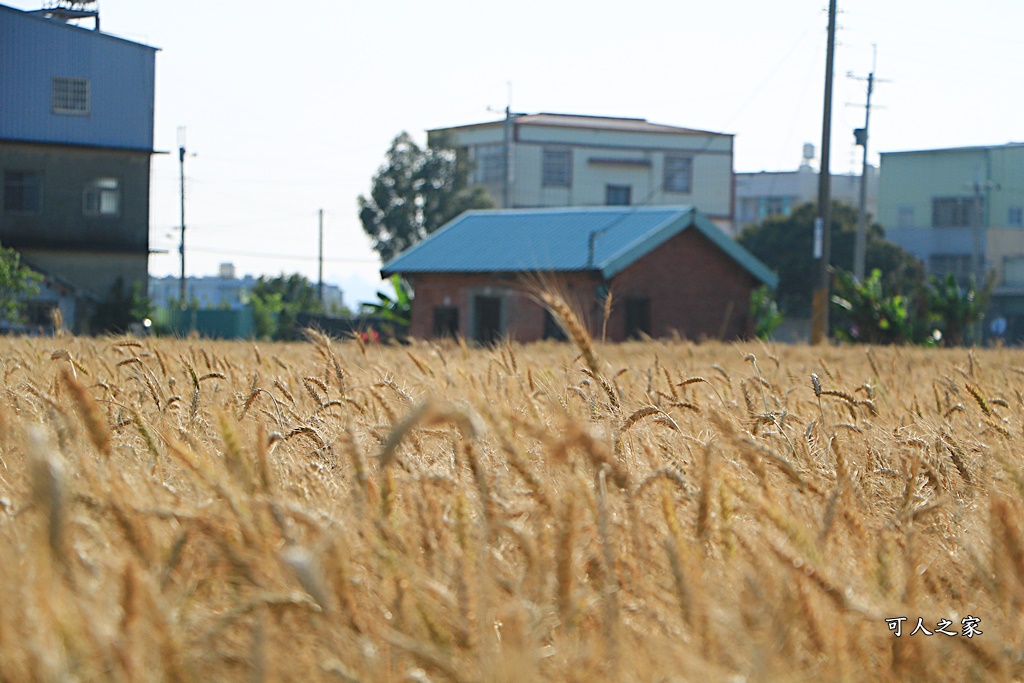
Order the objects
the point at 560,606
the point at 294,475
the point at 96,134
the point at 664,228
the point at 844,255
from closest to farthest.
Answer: the point at 560,606 < the point at 294,475 < the point at 664,228 < the point at 96,134 < the point at 844,255

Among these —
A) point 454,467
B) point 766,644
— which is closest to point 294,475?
point 454,467

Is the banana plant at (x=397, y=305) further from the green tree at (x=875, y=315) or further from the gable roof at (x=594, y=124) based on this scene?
the gable roof at (x=594, y=124)

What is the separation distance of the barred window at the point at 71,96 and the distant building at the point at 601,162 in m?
34.7

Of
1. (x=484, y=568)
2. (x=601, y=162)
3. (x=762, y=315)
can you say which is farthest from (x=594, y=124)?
(x=484, y=568)

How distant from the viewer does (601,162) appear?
71.7m

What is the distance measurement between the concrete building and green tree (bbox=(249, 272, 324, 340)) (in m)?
33.0

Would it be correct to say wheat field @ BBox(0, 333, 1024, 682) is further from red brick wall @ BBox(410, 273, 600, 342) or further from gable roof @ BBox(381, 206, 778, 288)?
red brick wall @ BBox(410, 273, 600, 342)

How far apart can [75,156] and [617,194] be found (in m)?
42.4

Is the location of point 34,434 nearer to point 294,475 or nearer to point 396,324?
point 294,475

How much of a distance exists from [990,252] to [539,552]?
223ft

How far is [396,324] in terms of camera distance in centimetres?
3647

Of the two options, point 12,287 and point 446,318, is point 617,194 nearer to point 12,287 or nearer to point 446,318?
point 446,318

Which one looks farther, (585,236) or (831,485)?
(585,236)

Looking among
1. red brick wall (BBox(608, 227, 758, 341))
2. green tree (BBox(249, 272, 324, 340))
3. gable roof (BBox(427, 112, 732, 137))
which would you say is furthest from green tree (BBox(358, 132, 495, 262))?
A: red brick wall (BBox(608, 227, 758, 341))
